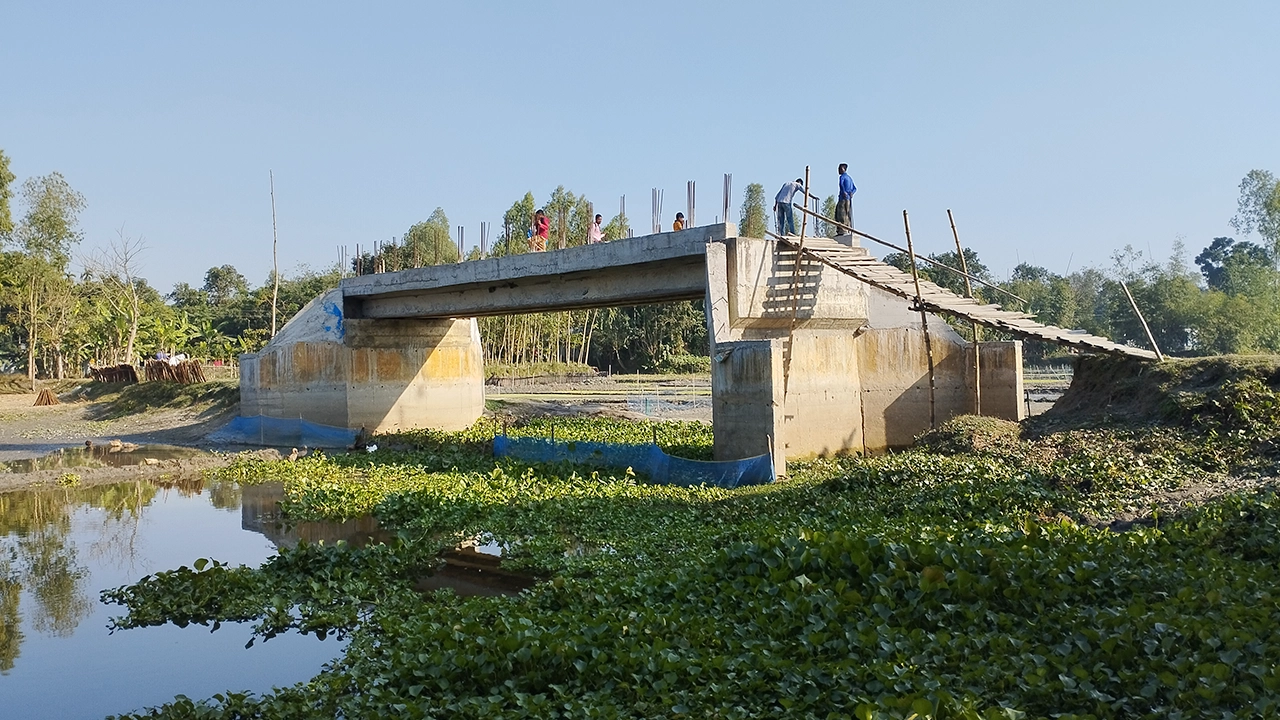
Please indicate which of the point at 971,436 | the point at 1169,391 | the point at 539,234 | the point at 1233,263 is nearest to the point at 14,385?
the point at 539,234

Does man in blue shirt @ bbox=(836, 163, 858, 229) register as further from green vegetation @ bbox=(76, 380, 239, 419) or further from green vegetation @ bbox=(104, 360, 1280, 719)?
green vegetation @ bbox=(76, 380, 239, 419)

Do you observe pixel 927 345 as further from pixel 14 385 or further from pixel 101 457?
pixel 14 385

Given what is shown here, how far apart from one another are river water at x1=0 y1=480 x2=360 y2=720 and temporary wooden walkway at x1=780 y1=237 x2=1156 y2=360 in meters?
11.3

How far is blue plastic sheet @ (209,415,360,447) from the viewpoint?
2988 cm

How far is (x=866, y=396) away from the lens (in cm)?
2178

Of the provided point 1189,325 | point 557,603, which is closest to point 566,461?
point 557,603

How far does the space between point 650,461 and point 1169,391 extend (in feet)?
32.4

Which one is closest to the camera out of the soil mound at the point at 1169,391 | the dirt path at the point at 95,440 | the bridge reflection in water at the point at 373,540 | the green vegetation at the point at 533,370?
the bridge reflection in water at the point at 373,540

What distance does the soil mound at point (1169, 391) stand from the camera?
1539 cm

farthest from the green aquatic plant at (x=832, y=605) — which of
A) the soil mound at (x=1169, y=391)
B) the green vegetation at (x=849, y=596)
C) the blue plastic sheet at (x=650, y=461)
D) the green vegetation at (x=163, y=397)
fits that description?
the green vegetation at (x=163, y=397)

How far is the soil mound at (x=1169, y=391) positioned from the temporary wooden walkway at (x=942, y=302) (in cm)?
67

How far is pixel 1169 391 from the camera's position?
17078mm

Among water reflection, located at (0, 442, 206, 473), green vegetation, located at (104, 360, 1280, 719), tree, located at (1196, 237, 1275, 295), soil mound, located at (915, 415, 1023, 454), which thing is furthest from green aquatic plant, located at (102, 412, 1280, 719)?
tree, located at (1196, 237, 1275, 295)

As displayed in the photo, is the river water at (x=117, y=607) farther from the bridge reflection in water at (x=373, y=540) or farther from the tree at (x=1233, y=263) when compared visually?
the tree at (x=1233, y=263)
